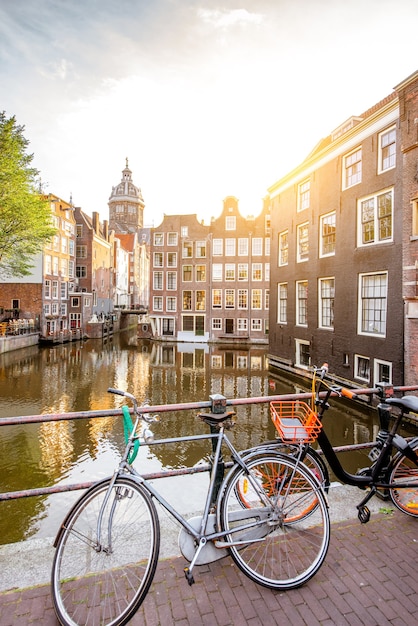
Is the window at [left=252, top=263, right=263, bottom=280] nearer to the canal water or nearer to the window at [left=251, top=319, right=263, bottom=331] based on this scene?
the window at [left=251, top=319, right=263, bottom=331]

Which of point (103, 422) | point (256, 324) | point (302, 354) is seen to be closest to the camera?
point (103, 422)

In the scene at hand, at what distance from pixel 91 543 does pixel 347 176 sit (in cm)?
1710

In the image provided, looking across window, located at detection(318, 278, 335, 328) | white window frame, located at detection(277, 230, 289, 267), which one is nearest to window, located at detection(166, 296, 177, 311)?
white window frame, located at detection(277, 230, 289, 267)

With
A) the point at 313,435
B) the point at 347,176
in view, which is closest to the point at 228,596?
the point at 313,435

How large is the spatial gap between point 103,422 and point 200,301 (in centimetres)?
2584

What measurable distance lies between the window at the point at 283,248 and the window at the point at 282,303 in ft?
4.84

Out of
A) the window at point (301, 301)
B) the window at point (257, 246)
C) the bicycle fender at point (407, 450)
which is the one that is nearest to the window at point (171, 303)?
the window at point (257, 246)

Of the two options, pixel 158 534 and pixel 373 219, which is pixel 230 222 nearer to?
pixel 373 219

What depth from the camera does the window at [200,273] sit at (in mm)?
38166

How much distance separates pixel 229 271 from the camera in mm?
37781

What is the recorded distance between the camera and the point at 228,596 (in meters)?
2.16

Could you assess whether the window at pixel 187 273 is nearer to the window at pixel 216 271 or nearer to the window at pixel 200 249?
the window at pixel 200 249

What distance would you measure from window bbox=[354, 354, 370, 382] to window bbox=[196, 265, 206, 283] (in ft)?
81.4

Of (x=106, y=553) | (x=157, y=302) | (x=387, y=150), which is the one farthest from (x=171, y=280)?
(x=106, y=553)
